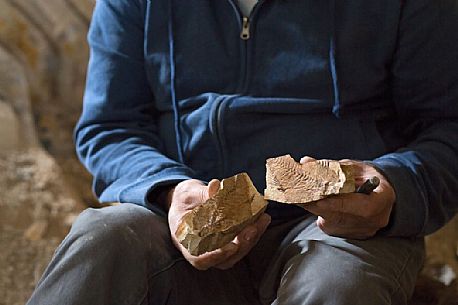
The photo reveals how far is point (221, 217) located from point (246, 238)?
6cm

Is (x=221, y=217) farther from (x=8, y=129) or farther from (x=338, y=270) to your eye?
(x=8, y=129)

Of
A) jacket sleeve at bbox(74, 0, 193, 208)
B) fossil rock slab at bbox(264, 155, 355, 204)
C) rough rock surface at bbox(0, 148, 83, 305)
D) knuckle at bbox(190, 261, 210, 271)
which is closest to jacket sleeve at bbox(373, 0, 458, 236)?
fossil rock slab at bbox(264, 155, 355, 204)

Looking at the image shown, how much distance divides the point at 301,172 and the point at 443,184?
21cm

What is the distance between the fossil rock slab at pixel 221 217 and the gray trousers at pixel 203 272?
59 mm

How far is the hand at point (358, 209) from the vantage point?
0.80 metres

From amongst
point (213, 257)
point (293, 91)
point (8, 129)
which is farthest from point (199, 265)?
point (8, 129)

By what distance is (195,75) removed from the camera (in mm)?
1011

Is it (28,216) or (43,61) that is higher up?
(43,61)

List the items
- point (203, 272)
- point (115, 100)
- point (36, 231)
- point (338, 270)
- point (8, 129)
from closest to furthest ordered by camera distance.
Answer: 1. point (338, 270)
2. point (203, 272)
3. point (115, 100)
4. point (36, 231)
5. point (8, 129)

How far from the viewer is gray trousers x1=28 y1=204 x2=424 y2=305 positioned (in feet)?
2.53

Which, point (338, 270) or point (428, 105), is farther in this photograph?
point (428, 105)

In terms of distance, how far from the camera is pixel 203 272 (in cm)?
90

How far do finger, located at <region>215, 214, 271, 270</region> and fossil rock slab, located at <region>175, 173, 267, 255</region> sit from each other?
0.02 metres

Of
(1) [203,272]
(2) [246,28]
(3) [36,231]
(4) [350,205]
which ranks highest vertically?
(2) [246,28]
